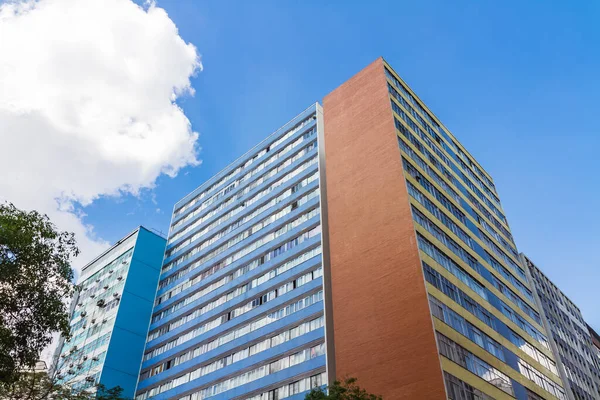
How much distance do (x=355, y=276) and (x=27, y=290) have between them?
85.7 ft

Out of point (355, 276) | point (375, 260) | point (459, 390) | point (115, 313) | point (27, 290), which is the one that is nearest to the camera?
point (27, 290)

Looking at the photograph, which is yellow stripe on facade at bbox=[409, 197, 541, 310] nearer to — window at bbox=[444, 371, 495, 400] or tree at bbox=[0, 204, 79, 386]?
window at bbox=[444, 371, 495, 400]

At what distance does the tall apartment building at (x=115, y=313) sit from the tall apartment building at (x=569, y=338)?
156 ft

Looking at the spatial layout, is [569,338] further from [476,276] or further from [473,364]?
[473,364]

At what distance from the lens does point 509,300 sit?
52906 millimetres

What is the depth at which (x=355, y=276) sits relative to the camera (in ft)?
141

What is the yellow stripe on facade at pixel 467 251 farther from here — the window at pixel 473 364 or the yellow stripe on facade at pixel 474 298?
→ the window at pixel 473 364

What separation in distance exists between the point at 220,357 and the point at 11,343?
1306 inches

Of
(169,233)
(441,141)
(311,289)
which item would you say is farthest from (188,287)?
(441,141)

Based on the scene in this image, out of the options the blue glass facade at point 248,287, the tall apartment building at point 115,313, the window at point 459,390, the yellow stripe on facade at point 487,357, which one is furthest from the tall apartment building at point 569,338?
the tall apartment building at point 115,313

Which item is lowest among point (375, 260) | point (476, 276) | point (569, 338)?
point (375, 260)

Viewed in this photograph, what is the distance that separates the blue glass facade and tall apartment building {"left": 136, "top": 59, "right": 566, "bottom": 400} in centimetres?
17

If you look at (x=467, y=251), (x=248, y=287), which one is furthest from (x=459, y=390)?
(x=248, y=287)

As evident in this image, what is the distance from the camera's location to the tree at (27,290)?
2184 cm
